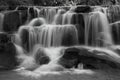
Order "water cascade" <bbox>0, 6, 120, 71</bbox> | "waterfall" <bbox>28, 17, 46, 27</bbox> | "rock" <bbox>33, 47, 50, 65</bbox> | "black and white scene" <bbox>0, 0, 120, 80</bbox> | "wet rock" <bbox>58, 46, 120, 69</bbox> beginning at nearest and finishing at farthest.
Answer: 1. "black and white scene" <bbox>0, 0, 120, 80</bbox>
2. "wet rock" <bbox>58, 46, 120, 69</bbox>
3. "rock" <bbox>33, 47, 50, 65</bbox>
4. "water cascade" <bbox>0, 6, 120, 71</bbox>
5. "waterfall" <bbox>28, 17, 46, 27</bbox>

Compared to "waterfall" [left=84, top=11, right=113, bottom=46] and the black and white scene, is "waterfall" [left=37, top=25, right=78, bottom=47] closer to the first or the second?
the black and white scene

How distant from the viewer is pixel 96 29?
15.9m

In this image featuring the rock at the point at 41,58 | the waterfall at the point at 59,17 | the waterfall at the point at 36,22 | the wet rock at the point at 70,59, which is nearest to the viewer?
the wet rock at the point at 70,59

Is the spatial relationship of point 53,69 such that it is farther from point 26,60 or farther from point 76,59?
point 26,60

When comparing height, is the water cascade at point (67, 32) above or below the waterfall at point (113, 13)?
below

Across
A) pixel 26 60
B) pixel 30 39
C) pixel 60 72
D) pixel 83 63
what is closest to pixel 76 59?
pixel 83 63

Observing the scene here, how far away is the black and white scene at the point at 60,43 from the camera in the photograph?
1080 cm

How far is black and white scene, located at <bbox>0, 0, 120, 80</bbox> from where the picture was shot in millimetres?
10797

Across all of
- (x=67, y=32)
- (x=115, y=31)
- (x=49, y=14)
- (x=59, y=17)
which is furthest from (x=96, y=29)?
(x=49, y=14)

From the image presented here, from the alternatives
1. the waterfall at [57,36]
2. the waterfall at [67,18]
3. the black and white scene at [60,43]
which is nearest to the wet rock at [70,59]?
the black and white scene at [60,43]

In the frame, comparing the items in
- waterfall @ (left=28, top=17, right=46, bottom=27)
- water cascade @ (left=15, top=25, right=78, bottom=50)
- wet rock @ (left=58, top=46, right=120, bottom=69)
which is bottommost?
wet rock @ (left=58, top=46, right=120, bottom=69)

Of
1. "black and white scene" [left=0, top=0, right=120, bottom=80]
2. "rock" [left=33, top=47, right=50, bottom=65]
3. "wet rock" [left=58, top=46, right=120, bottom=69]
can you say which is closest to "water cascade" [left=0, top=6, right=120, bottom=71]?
"black and white scene" [left=0, top=0, right=120, bottom=80]

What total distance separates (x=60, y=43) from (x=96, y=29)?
309cm

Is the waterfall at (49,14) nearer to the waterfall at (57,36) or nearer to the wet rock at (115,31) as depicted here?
the waterfall at (57,36)
